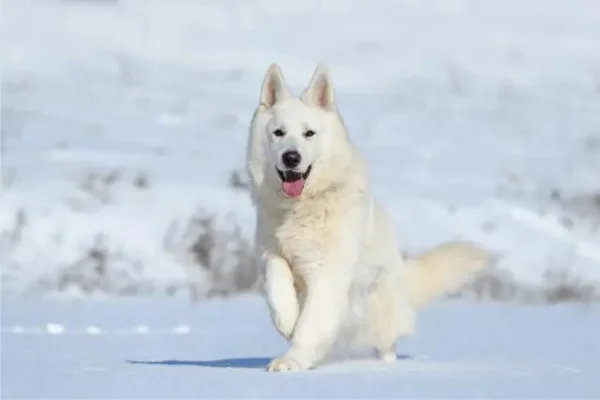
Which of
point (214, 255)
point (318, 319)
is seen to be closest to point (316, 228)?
point (318, 319)

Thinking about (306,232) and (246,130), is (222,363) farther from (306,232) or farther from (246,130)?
(246,130)

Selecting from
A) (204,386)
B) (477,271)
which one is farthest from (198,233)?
(204,386)

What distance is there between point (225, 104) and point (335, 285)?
17.8m

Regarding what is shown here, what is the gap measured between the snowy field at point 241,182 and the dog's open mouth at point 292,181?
863 mm

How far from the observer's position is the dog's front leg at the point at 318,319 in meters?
6.27

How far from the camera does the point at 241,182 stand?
14.9 metres

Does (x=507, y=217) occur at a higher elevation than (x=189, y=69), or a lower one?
lower

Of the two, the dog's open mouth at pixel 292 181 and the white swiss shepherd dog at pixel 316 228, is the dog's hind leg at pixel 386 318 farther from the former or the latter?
the dog's open mouth at pixel 292 181

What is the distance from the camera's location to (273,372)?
6.04 meters

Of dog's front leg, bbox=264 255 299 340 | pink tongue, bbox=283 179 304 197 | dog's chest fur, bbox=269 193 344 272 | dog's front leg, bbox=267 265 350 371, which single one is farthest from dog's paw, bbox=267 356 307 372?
pink tongue, bbox=283 179 304 197

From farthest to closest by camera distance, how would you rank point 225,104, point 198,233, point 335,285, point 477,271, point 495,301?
point 225,104 < point 198,233 < point 495,301 < point 477,271 < point 335,285

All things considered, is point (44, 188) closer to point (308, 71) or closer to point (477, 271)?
point (477, 271)

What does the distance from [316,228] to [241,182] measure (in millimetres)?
8256

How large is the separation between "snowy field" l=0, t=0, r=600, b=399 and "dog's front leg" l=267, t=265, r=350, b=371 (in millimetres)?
129
